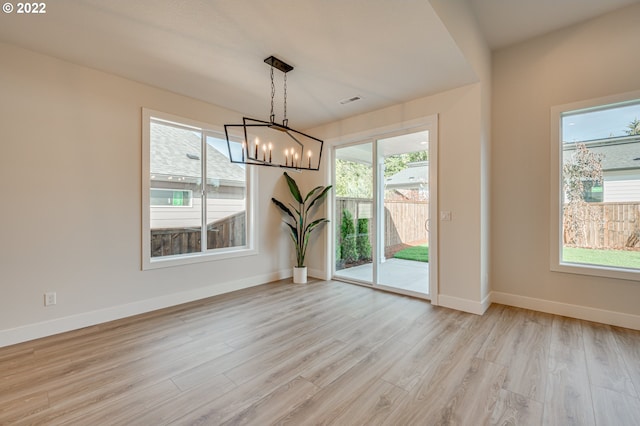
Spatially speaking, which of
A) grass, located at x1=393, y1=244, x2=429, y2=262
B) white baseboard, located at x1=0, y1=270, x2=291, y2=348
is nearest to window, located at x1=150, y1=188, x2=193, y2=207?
white baseboard, located at x1=0, y1=270, x2=291, y2=348

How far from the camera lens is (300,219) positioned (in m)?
4.85

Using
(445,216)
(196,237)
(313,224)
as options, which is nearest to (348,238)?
(313,224)

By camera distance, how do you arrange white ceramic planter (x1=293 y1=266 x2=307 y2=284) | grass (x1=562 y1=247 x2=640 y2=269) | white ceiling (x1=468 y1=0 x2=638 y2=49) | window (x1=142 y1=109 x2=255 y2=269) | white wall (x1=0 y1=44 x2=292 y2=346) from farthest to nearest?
white ceramic planter (x1=293 y1=266 x2=307 y2=284) → window (x1=142 y1=109 x2=255 y2=269) → grass (x1=562 y1=247 x2=640 y2=269) → white ceiling (x1=468 y1=0 x2=638 y2=49) → white wall (x1=0 y1=44 x2=292 y2=346)

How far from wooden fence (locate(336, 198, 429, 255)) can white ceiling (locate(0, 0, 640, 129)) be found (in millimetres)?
1573

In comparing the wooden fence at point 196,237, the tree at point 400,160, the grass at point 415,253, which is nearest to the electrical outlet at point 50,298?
the wooden fence at point 196,237

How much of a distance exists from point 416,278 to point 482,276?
0.99 meters

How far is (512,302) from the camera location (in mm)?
3494

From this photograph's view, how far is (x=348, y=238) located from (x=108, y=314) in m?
3.46

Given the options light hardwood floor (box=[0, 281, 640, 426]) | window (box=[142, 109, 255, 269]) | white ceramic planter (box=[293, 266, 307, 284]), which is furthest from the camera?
white ceramic planter (box=[293, 266, 307, 284])

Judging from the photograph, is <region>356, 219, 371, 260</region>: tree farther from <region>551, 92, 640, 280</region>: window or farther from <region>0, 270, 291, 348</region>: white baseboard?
<region>551, 92, 640, 280</region>: window

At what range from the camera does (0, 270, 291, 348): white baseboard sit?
2.53 meters

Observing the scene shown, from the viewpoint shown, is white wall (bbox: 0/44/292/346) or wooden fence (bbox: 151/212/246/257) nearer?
white wall (bbox: 0/44/292/346)

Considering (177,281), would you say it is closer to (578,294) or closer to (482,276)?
(482,276)

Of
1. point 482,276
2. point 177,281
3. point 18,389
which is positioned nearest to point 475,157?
point 482,276
